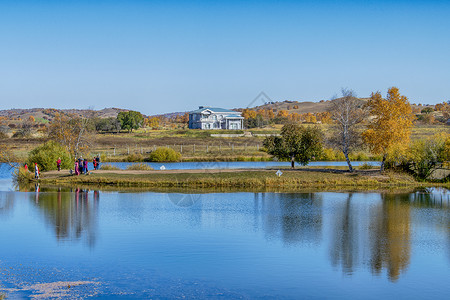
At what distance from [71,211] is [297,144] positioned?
2567cm

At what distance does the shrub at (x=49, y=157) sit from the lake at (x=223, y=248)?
13536 mm

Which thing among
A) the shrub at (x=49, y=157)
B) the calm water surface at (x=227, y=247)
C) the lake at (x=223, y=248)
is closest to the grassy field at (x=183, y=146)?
the shrub at (x=49, y=157)

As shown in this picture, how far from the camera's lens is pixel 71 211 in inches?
1208

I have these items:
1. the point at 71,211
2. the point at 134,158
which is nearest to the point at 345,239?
the point at 71,211

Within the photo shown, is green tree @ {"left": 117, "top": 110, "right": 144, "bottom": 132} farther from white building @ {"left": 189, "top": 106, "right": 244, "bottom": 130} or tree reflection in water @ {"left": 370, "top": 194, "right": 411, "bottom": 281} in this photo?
tree reflection in water @ {"left": 370, "top": 194, "right": 411, "bottom": 281}

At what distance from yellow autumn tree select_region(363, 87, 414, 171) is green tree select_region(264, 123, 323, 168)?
5.40 m

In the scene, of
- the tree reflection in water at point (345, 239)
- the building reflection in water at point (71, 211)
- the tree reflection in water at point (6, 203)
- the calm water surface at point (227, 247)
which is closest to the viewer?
the calm water surface at point (227, 247)

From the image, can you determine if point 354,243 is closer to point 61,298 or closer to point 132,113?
point 61,298

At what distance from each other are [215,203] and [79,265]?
16918mm

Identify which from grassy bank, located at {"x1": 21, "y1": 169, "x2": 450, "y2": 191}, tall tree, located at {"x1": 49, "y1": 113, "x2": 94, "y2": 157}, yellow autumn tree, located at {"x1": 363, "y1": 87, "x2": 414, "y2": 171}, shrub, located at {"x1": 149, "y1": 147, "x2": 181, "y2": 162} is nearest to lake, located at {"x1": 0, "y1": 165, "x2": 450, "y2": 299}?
grassy bank, located at {"x1": 21, "y1": 169, "x2": 450, "y2": 191}

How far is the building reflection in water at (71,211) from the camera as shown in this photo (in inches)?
971

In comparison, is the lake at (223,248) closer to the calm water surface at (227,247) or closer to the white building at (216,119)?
the calm water surface at (227,247)

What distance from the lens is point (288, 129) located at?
5072 centimetres

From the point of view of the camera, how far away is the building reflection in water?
2466cm
